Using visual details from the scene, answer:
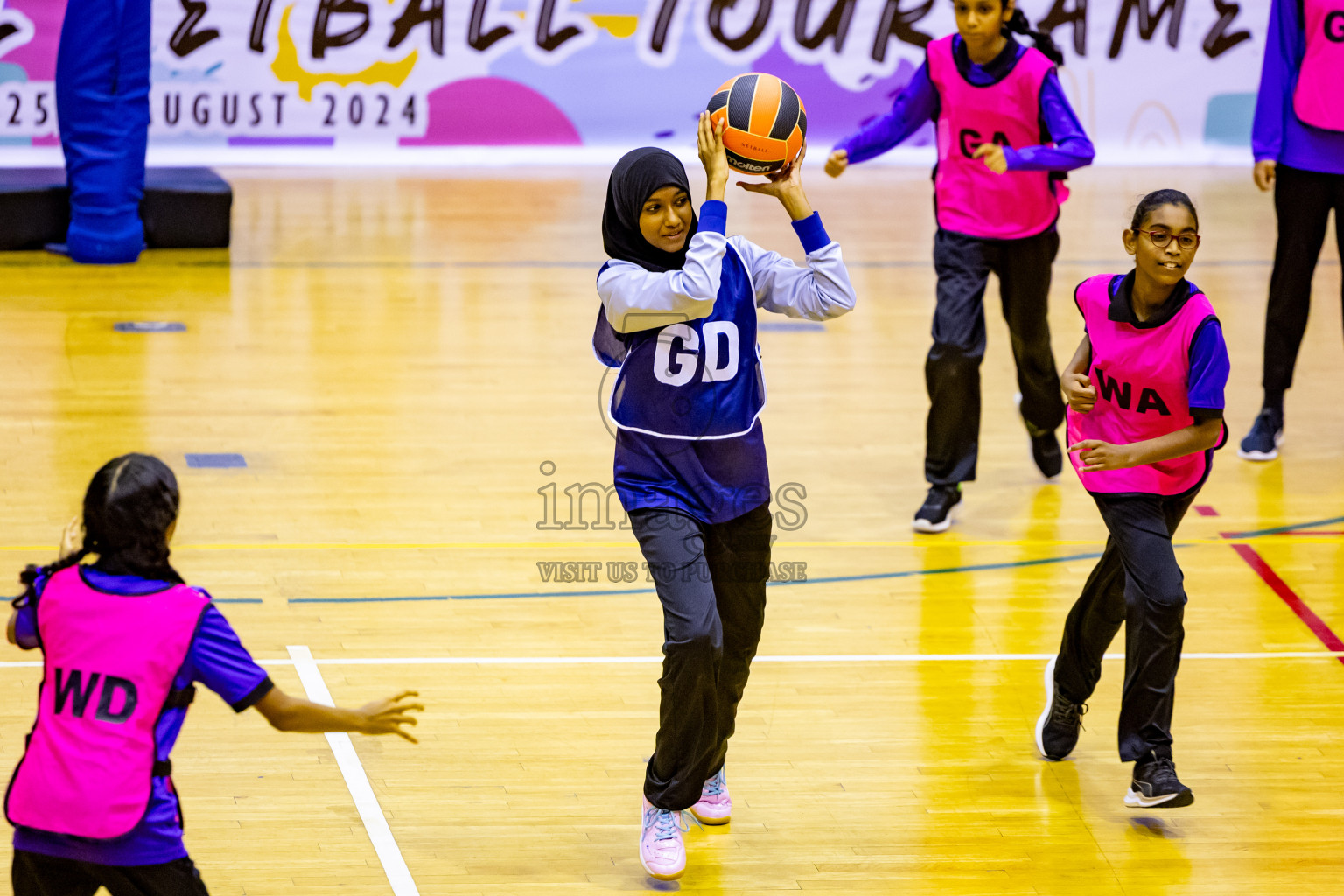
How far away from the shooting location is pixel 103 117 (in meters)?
9.48

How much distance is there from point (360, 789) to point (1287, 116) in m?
4.62

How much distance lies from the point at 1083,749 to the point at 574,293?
5484 mm

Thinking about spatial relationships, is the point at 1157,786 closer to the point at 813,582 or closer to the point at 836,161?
the point at 813,582

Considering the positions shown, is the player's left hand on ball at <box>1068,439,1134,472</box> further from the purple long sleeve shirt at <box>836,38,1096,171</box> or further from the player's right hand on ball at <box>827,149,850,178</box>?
the player's right hand on ball at <box>827,149,850,178</box>

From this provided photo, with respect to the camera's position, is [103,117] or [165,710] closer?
[165,710]

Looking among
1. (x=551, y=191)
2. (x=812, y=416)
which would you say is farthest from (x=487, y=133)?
(x=812, y=416)

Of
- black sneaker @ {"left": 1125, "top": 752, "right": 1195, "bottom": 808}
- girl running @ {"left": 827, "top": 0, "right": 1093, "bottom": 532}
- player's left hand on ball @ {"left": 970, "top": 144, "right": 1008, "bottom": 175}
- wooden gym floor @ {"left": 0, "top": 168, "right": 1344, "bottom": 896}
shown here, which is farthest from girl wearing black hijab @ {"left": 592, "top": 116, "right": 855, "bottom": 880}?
girl running @ {"left": 827, "top": 0, "right": 1093, "bottom": 532}

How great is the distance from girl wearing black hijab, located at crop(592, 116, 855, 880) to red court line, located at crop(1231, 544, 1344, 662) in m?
2.29

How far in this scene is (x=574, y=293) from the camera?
9320mm

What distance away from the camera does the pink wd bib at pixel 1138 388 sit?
3.83 metres

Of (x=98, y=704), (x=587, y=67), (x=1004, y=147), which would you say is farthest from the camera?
(x=587, y=67)

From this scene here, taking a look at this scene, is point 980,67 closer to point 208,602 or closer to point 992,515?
point 992,515

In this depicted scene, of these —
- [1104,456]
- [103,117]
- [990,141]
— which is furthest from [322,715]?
[103,117]

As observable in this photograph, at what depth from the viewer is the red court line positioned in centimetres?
510
